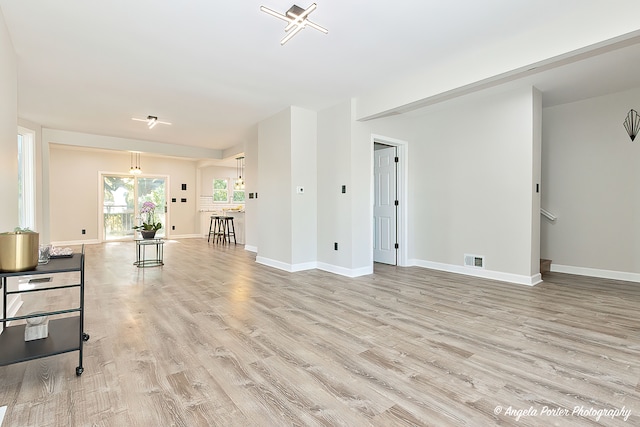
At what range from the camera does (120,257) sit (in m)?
6.30

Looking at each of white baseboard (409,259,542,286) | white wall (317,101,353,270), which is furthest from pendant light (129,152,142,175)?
white baseboard (409,259,542,286)

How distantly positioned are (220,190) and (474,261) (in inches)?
324

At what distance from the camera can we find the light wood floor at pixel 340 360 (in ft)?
5.19

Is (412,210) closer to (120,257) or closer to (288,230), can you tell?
(288,230)

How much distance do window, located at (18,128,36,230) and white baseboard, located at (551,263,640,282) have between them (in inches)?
341

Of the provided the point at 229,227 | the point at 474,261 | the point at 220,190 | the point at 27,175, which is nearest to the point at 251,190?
the point at 229,227

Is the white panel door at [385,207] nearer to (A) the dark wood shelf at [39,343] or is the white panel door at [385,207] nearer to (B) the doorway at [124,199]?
(A) the dark wood shelf at [39,343]

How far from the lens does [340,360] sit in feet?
6.95

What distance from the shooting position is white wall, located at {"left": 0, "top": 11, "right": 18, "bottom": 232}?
2.58 m

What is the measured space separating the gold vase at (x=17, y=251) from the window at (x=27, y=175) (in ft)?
16.6

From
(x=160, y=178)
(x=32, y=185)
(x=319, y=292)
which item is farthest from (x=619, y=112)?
(x=160, y=178)

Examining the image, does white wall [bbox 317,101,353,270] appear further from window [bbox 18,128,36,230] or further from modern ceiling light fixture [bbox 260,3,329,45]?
window [bbox 18,128,36,230]

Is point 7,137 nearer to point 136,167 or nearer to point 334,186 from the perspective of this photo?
point 334,186

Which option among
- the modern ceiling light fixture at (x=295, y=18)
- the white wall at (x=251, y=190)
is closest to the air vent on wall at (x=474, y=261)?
the modern ceiling light fixture at (x=295, y=18)
